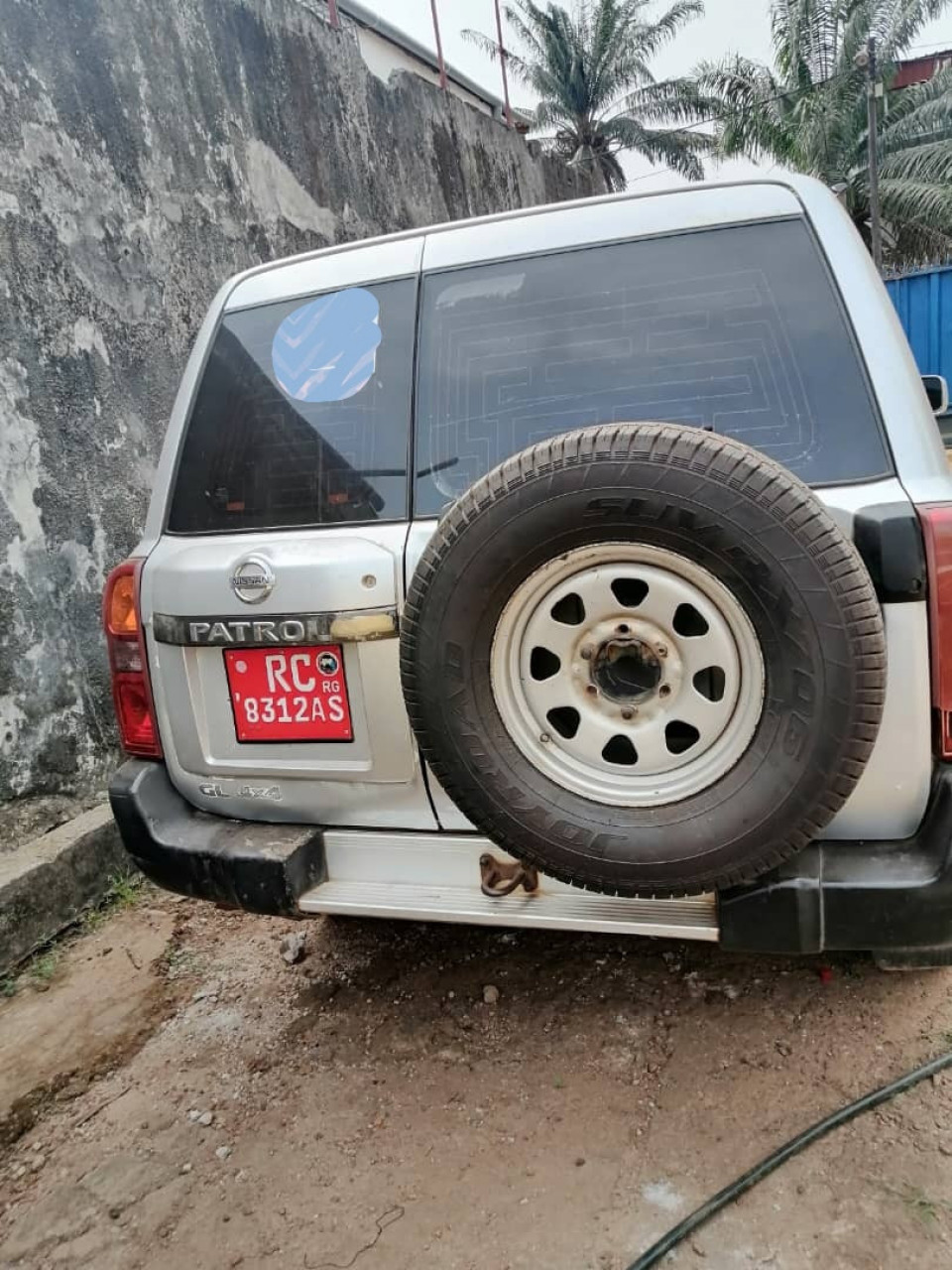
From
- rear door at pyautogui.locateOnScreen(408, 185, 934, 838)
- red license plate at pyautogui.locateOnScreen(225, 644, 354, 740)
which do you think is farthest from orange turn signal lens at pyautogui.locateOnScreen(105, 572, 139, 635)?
rear door at pyautogui.locateOnScreen(408, 185, 934, 838)

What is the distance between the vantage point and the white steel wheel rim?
5.65 ft

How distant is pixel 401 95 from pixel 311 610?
796cm

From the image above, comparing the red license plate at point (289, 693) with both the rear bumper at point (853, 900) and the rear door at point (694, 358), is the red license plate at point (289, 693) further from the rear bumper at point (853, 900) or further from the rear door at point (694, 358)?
the rear bumper at point (853, 900)

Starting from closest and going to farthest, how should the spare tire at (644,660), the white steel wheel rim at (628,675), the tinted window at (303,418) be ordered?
the spare tire at (644,660) → the white steel wheel rim at (628,675) → the tinted window at (303,418)

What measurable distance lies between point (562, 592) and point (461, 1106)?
126 cm

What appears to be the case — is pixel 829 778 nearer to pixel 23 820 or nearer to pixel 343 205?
pixel 23 820

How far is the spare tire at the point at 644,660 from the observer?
1.60 metres

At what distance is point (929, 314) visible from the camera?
12703 mm

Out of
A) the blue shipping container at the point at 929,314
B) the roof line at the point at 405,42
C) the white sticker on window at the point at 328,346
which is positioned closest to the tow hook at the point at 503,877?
the white sticker on window at the point at 328,346

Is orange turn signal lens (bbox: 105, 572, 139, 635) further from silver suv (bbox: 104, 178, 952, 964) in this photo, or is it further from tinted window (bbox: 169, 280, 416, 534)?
tinted window (bbox: 169, 280, 416, 534)

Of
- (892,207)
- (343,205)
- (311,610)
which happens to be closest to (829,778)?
(311,610)

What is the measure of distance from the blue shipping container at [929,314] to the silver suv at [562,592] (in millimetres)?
12125

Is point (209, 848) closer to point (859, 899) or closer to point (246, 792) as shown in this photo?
point (246, 792)

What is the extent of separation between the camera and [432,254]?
2.22 metres
